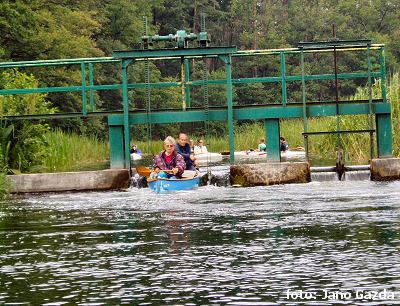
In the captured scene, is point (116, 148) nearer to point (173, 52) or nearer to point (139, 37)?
point (173, 52)

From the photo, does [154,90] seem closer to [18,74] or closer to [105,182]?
[18,74]

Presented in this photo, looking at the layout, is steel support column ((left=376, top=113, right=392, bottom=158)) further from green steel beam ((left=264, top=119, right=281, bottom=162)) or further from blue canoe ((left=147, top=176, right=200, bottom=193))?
blue canoe ((left=147, top=176, right=200, bottom=193))

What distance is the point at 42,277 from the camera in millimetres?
12977

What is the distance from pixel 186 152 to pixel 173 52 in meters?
2.67

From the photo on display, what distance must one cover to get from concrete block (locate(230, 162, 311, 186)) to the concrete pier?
306cm

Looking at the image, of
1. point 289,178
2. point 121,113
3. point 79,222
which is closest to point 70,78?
point 121,113

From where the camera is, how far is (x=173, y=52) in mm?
28922

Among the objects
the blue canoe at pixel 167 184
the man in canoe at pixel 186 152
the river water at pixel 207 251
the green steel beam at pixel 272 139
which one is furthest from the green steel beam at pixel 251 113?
the river water at pixel 207 251

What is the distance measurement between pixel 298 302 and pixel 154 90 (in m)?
74.0

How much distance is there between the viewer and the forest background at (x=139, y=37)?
3381 centimetres

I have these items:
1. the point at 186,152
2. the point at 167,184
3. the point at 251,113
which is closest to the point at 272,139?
the point at 251,113

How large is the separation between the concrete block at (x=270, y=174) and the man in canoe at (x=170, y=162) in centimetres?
138

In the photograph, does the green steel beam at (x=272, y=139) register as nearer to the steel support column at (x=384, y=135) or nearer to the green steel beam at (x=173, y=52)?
the green steel beam at (x=173, y=52)

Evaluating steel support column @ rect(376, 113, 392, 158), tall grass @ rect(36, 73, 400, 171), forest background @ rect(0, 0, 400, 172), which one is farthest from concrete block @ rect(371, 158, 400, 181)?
forest background @ rect(0, 0, 400, 172)
